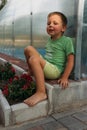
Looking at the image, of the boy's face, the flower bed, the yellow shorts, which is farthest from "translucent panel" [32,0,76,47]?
the flower bed

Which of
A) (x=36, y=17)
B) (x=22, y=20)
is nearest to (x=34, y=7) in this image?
(x=36, y=17)

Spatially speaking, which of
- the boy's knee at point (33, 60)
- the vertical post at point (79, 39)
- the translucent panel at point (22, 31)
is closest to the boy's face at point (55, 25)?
the vertical post at point (79, 39)

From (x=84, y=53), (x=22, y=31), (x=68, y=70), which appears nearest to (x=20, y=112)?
(x=68, y=70)

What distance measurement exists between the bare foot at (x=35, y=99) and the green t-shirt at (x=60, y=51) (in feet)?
1.80

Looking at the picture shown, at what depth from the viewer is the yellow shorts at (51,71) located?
357cm

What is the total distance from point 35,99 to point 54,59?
2.40ft

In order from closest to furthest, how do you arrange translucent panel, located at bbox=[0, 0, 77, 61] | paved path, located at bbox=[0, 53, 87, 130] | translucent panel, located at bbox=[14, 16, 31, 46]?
paved path, located at bbox=[0, 53, 87, 130], translucent panel, located at bbox=[0, 0, 77, 61], translucent panel, located at bbox=[14, 16, 31, 46]

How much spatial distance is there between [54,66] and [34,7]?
7.57ft

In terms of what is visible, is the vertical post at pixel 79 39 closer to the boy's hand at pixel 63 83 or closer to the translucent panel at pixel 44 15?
the translucent panel at pixel 44 15

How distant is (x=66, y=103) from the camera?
11.6ft

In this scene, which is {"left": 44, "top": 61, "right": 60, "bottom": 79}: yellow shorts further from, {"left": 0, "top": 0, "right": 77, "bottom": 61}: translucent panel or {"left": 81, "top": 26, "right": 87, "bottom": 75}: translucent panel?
{"left": 0, "top": 0, "right": 77, "bottom": 61}: translucent panel

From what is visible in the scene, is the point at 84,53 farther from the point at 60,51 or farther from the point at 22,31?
the point at 22,31

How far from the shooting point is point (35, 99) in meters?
3.34

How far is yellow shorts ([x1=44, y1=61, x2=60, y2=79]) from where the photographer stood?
11.7ft
